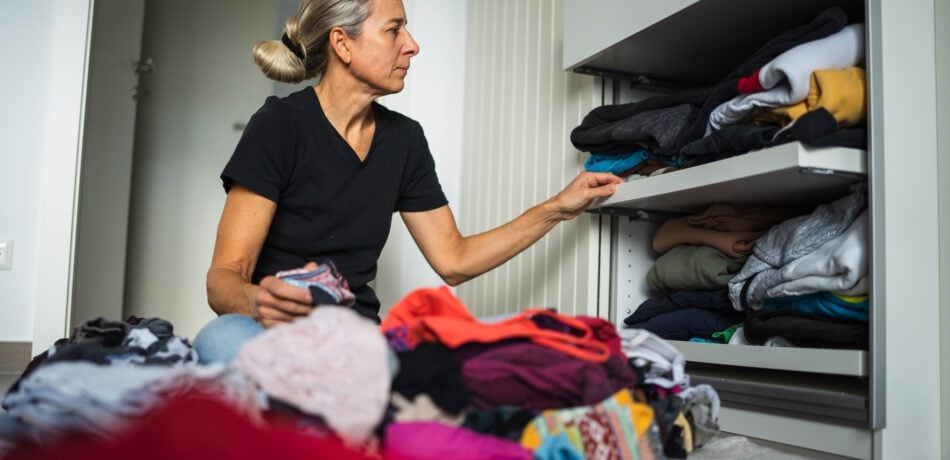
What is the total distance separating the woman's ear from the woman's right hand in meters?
0.75

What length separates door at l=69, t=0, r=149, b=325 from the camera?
9.70ft

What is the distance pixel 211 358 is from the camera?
42.1 inches

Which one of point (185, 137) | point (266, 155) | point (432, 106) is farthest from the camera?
point (185, 137)

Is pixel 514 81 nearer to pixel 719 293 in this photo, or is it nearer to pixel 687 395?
pixel 719 293

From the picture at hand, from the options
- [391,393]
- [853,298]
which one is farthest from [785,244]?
[391,393]

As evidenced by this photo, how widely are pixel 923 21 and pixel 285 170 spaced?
105 cm

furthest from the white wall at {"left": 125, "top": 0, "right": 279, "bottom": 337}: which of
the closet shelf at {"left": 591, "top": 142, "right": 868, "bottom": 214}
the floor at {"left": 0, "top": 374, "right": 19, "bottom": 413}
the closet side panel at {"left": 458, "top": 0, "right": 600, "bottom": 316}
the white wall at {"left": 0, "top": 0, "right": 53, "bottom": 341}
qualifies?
the closet shelf at {"left": 591, "top": 142, "right": 868, "bottom": 214}

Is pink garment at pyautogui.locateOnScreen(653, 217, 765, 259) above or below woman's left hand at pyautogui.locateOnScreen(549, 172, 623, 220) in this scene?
below

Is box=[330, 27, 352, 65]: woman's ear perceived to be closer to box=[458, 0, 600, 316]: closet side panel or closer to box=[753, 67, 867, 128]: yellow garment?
box=[458, 0, 600, 316]: closet side panel

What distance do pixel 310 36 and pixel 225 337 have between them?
75cm

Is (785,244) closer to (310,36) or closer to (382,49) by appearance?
(382,49)

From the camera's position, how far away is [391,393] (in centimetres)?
76

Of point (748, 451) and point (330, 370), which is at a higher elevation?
point (330, 370)

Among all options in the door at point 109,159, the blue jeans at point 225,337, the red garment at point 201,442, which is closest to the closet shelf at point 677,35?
the blue jeans at point 225,337
